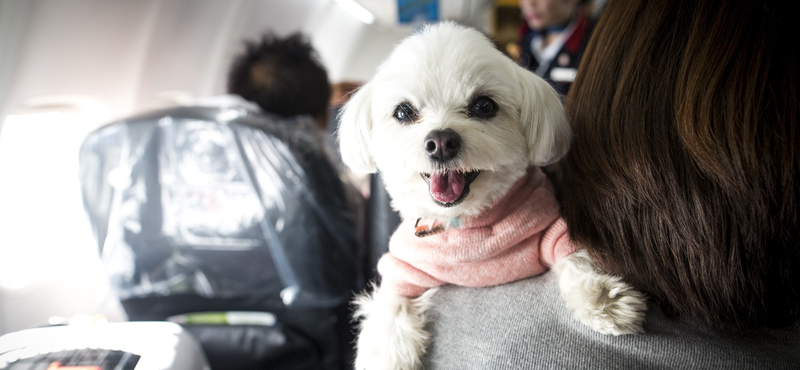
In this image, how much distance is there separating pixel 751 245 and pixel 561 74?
2.09m

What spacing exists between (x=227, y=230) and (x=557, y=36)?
2347 millimetres

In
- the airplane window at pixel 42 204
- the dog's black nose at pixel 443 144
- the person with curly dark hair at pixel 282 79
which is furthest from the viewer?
the person with curly dark hair at pixel 282 79

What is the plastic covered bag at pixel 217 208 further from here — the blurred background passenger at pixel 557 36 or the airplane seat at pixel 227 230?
the blurred background passenger at pixel 557 36

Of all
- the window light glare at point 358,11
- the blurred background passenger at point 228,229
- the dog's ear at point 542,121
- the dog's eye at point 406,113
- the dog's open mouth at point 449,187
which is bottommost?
the blurred background passenger at point 228,229

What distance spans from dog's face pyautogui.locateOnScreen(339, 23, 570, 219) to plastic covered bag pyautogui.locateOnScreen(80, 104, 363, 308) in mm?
683

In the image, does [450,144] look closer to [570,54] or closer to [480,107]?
[480,107]

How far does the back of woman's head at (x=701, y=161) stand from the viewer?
1.89 ft

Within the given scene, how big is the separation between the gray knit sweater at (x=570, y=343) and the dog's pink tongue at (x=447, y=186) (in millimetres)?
203

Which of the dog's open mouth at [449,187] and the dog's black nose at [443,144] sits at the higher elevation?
the dog's black nose at [443,144]

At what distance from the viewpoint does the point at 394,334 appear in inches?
33.1

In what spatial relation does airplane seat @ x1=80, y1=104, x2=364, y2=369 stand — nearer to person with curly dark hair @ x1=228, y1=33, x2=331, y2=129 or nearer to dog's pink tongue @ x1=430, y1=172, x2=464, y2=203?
person with curly dark hair @ x1=228, y1=33, x2=331, y2=129

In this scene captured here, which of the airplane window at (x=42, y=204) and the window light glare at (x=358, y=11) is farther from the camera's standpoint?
the window light glare at (x=358, y=11)

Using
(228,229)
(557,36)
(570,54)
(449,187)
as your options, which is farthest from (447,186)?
(557,36)

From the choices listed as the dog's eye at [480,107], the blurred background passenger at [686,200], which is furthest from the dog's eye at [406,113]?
the blurred background passenger at [686,200]
